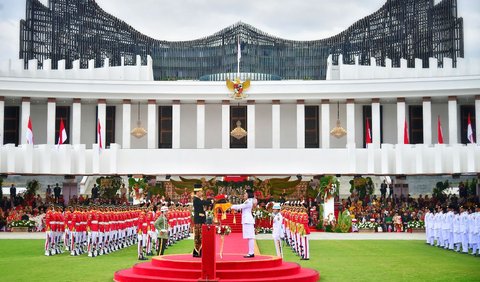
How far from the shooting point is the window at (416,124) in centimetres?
4834

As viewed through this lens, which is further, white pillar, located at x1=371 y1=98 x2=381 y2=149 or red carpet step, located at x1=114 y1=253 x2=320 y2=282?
white pillar, located at x1=371 y1=98 x2=381 y2=149

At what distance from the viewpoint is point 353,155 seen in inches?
1641

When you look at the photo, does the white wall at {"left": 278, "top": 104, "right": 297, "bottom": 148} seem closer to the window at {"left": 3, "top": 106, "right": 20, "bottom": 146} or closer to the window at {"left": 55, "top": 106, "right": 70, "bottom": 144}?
the window at {"left": 55, "top": 106, "right": 70, "bottom": 144}

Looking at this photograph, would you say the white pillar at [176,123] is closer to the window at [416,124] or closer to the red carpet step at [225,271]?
the window at [416,124]

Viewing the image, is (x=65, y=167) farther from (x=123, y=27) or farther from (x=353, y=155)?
(x=123, y=27)

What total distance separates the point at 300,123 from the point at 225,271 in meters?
30.9

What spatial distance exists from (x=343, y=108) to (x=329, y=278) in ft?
102

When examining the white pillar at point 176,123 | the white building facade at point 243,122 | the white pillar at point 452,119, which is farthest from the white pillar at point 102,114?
the white pillar at point 452,119

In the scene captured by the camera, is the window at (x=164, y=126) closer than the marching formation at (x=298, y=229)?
No

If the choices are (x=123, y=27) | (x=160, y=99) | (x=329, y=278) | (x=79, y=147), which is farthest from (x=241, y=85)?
(x=329, y=278)

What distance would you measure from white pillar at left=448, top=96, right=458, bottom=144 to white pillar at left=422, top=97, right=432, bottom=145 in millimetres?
1215

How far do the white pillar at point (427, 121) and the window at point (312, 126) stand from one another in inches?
289

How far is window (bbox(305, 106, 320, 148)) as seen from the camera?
161 ft

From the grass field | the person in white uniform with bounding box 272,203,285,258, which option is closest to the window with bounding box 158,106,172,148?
the grass field
